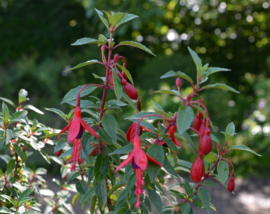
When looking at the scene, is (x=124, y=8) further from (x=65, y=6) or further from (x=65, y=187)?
(x=65, y=187)

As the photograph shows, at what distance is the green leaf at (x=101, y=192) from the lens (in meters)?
0.90

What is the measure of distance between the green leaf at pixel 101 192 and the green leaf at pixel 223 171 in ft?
1.07

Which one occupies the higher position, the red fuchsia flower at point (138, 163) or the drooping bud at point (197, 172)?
the red fuchsia flower at point (138, 163)

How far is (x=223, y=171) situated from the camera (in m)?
0.87

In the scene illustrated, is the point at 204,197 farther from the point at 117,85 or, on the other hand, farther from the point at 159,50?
the point at 159,50

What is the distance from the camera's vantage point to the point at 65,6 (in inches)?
204

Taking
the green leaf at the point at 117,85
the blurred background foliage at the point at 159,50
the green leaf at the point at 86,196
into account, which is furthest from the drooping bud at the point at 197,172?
the blurred background foliage at the point at 159,50

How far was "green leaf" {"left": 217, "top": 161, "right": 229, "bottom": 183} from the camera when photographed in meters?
0.85

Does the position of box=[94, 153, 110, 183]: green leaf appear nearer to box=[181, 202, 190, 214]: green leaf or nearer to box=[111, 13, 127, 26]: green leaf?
box=[181, 202, 190, 214]: green leaf

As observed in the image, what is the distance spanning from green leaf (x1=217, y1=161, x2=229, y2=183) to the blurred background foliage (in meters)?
2.53

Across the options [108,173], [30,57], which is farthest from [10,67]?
[108,173]

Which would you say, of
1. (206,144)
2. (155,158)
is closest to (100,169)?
(155,158)

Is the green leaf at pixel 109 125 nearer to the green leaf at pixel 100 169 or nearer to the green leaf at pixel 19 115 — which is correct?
the green leaf at pixel 100 169

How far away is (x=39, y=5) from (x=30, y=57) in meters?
0.86
